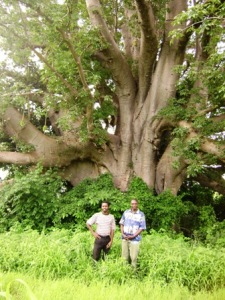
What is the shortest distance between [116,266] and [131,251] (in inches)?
18.4

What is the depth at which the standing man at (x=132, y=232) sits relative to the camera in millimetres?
5021

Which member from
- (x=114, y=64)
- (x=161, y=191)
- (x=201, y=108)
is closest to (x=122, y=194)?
(x=161, y=191)

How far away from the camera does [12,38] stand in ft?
22.4

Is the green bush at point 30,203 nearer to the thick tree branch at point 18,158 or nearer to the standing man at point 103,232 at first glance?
the thick tree branch at point 18,158

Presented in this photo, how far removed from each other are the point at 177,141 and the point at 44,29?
→ 12.6ft

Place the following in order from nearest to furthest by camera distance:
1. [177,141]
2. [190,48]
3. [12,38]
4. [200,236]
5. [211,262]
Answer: [211,262]
[12,38]
[177,141]
[200,236]
[190,48]

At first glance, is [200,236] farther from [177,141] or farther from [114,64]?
[114,64]

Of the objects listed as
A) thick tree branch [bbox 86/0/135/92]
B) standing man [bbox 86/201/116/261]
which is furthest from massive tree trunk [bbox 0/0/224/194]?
standing man [bbox 86/201/116/261]

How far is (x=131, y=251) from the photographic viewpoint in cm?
502

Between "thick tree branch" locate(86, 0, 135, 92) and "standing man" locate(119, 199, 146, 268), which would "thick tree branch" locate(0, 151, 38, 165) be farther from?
"standing man" locate(119, 199, 146, 268)

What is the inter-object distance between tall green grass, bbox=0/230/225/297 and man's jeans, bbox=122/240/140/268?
0.14 m

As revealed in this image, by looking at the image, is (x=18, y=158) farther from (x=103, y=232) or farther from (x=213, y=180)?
(x=213, y=180)

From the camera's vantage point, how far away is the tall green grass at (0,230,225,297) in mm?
4348

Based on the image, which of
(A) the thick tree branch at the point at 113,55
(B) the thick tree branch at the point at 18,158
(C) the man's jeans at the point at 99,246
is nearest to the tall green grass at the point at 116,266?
(C) the man's jeans at the point at 99,246
